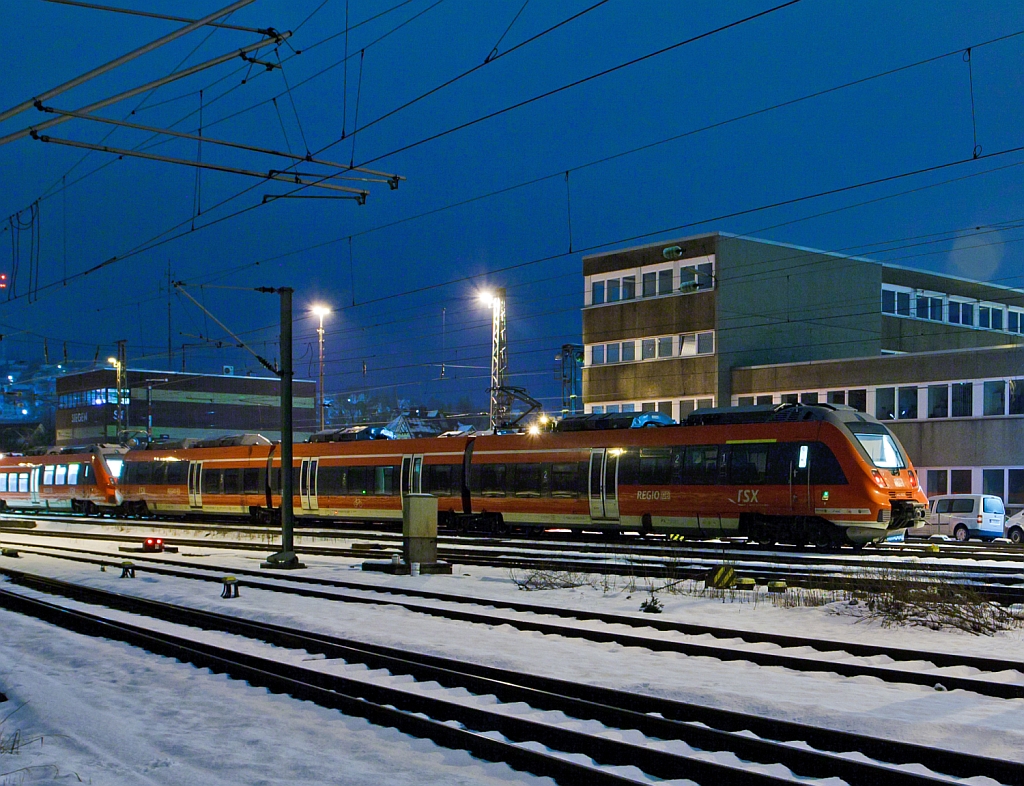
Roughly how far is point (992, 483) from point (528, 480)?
64.7 feet

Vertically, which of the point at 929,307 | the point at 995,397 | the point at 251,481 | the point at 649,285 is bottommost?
the point at 251,481

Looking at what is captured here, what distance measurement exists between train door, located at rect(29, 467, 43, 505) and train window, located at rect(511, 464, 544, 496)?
35.4 metres

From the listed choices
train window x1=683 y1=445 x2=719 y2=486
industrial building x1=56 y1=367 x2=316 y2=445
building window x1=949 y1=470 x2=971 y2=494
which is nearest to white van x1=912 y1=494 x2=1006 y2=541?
building window x1=949 y1=470 x2=971 y2=494

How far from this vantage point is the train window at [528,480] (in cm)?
2939

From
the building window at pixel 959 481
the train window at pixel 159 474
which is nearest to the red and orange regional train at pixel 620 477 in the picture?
the train window at pixel 159 474

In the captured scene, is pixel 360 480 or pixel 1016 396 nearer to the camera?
pixel 360 480

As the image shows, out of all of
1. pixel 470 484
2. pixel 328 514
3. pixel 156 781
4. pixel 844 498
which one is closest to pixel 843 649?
pixel 156 781

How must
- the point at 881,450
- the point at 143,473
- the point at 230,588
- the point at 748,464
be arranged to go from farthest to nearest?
the point at 143,473, the point at 748,464, the point at 881,450, the point at 230,588

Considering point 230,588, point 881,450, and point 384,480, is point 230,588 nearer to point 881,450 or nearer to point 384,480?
point 881,450

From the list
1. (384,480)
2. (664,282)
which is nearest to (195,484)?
(384,480)

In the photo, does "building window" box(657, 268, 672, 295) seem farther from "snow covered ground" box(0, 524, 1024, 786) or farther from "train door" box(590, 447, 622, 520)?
"snow covered ground" box(0, 524, 1024, 786)

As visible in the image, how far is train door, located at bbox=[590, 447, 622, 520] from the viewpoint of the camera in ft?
88.9

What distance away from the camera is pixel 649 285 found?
49.5 meters

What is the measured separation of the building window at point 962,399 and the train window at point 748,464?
1974cm
